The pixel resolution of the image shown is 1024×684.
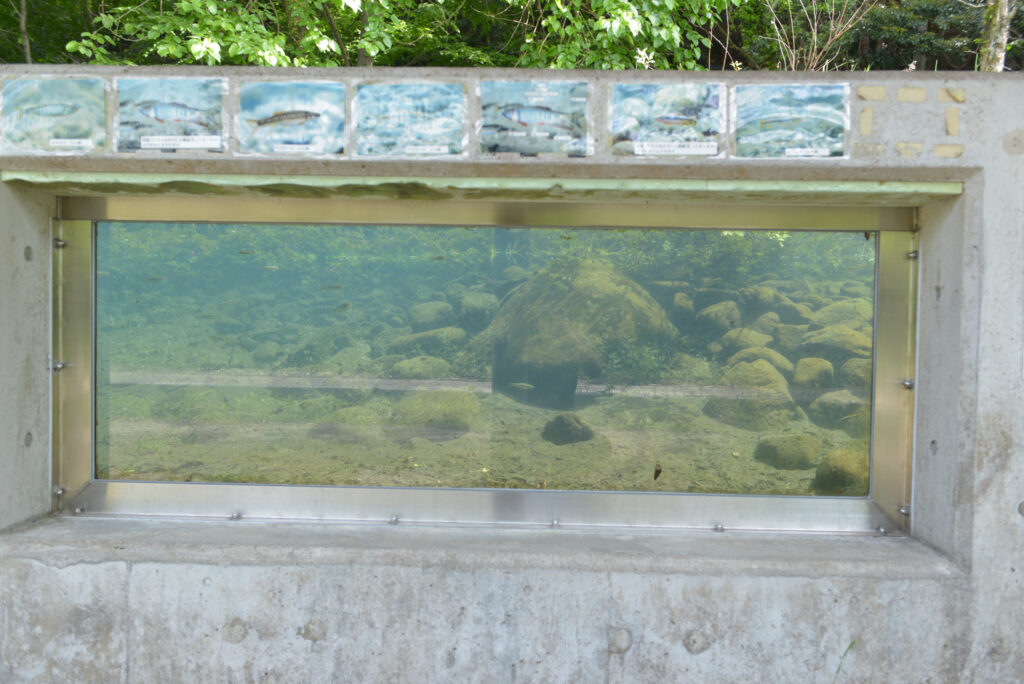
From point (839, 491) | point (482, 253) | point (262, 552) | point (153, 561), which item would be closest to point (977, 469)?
point (839, 491)

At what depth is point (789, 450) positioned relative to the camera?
3.50 meters

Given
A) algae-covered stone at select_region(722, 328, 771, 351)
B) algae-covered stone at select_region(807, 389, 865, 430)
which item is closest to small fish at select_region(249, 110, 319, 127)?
algae-covered stone at select_region(722, 328, 771, 351)

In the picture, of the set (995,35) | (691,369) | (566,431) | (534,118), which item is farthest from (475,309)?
(995,35)

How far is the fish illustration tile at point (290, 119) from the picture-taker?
301 centimetres

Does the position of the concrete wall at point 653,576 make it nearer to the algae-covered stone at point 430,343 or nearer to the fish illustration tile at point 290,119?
the fish illustration tile at point 290,119

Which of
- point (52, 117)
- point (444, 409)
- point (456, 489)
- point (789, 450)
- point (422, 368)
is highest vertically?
point (52, 117)

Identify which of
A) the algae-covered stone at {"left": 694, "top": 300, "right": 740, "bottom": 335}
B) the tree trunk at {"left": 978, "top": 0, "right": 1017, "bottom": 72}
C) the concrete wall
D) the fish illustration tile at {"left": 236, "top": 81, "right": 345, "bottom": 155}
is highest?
the tree trunk at {"left": 978, "top": 0, "right": 1017, "bottom": 72}

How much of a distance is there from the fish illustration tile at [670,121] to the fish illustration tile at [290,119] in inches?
47.9

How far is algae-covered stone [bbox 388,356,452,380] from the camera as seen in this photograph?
3.57 m

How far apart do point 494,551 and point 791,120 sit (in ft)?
7.53

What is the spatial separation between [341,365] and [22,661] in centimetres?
193

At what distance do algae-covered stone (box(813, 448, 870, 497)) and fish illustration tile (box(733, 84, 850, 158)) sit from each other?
1512mm

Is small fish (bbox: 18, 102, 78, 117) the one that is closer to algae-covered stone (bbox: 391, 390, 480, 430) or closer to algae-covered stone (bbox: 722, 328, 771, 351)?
algae-covered stone (bbox: 391, 390, 480, 430)

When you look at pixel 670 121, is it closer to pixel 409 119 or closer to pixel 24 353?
pixel 409 119
